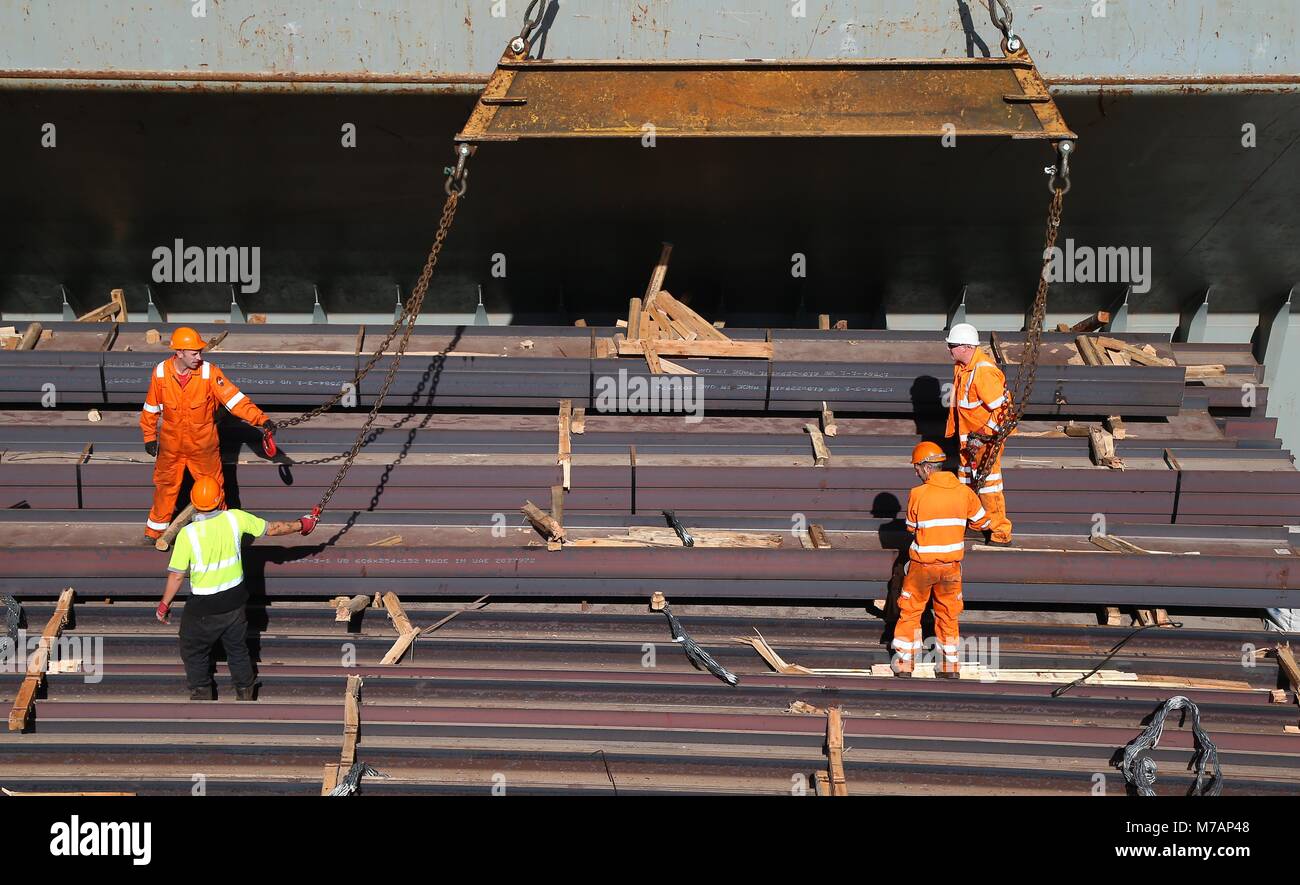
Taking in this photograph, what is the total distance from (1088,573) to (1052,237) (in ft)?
7.88

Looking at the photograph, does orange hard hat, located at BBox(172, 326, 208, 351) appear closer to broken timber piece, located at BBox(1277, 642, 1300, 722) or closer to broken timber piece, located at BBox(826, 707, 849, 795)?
broken timber piece, located at BBox(826, 707, 849, 795)

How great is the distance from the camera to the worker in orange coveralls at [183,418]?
716 cm

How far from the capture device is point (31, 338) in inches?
343

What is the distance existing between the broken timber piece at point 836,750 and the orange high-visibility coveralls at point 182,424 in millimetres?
4478

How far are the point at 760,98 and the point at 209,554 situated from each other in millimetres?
4871

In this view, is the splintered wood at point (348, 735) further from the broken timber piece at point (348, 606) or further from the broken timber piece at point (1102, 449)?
the broken timber piece at point (1102, 449)

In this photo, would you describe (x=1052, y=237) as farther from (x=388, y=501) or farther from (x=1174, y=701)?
(x=388, y=501)

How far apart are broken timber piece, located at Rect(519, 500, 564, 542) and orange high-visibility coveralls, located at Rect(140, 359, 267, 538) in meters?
2.02

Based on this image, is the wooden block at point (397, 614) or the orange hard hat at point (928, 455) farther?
the wooden block at point (397, 614)

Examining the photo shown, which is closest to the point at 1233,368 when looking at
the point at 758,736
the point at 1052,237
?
the point at 1052,237

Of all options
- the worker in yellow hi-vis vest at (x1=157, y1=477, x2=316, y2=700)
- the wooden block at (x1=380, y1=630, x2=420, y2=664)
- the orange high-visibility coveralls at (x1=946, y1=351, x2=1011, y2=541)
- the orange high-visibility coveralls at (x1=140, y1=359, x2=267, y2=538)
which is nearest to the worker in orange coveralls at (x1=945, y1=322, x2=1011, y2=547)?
the orange high-visibility coveralls at (x1=946, y1=351, x2=1011, y2=541)

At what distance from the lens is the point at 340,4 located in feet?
25.8

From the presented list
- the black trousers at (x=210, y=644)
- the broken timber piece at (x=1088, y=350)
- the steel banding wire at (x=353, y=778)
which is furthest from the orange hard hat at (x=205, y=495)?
the broken timber piece at (x=1088, y=350)
